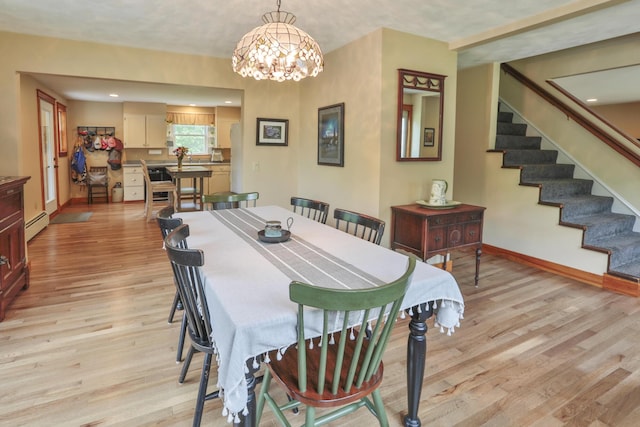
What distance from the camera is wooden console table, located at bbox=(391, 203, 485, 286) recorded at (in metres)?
3.33

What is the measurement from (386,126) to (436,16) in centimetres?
96

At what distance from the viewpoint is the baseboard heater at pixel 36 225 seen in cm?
505

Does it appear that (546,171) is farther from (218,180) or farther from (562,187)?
(218,180)

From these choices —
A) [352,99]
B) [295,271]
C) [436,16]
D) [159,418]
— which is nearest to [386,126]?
[352,99]

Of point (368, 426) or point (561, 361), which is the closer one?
point (368, 426)

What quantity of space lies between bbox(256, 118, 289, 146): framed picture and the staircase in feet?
8.78

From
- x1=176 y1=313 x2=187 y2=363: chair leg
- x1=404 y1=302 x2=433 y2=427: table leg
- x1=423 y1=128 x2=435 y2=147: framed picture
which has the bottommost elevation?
x1=176 y1=313 x2=187 y2=363: chair leg

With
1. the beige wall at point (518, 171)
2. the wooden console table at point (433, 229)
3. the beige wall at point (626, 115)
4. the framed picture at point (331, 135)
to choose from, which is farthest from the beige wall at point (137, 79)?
the beige wall at point (626, 115)

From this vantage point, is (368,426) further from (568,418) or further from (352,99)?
(352,99)

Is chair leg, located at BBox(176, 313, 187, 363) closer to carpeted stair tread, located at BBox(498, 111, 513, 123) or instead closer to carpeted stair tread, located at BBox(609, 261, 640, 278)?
carpeted stair tread, located at BBox(609, 261, 640, 278)

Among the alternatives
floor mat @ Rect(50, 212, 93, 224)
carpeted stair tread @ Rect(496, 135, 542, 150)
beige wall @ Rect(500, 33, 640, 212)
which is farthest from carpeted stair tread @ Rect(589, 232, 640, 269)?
floor mat @ Rect(50, 212, 93, 224)

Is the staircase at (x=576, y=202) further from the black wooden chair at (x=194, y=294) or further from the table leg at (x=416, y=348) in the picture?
the black wooden chair at (x=194, y=294)

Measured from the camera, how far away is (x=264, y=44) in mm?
2080

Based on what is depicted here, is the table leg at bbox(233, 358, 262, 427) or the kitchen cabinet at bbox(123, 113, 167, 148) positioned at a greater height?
the kitchen cabinet at bbox(123, 113, 167, 148)
